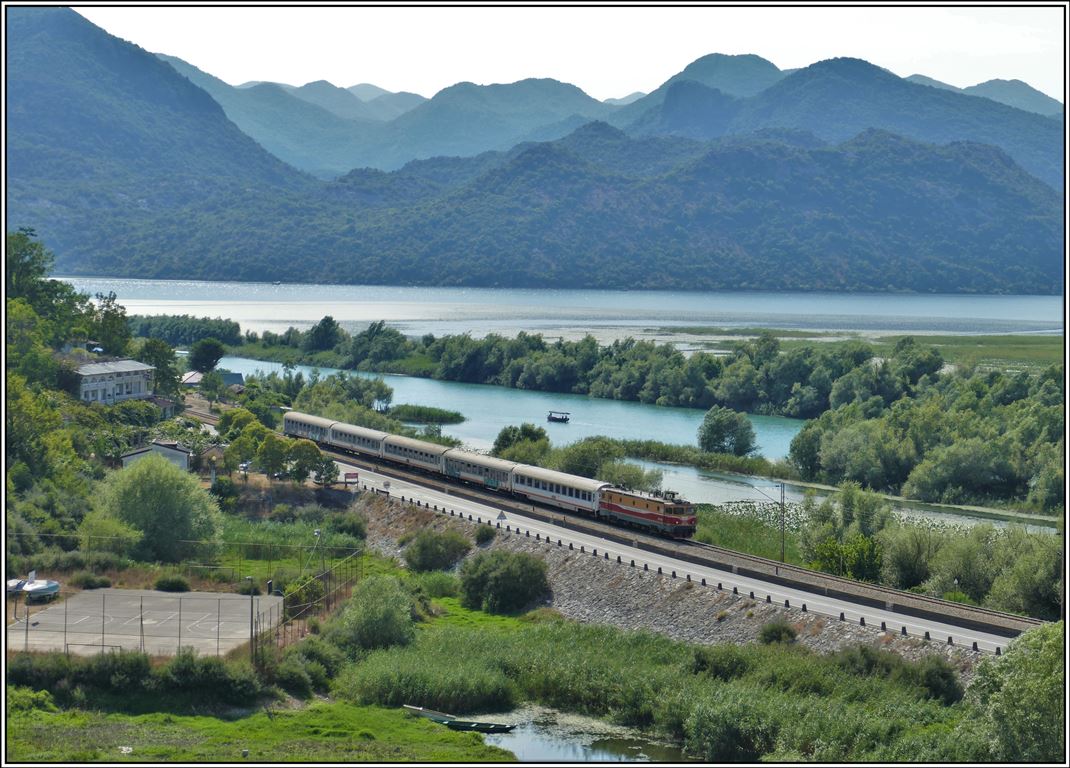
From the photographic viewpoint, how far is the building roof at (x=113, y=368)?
305 ft

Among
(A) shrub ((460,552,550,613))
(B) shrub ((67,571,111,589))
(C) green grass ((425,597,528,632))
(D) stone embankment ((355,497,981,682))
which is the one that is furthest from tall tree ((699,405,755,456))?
(B) shrub ((67,571,111,589))

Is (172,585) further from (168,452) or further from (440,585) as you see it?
(168,452)

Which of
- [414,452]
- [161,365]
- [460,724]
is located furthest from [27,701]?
[161,365]

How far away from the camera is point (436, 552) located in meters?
62.3

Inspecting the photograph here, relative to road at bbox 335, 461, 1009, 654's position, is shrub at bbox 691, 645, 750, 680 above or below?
below

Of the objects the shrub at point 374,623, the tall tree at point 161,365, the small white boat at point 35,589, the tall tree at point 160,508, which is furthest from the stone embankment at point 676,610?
the tall tree at point 161,365

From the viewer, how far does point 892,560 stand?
53.5m

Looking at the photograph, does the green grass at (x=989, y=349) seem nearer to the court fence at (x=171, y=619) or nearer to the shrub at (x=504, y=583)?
the shrub at (x=504, y=583)

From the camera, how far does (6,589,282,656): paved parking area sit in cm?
4378

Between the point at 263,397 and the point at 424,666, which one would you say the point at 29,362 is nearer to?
the point at 263,397

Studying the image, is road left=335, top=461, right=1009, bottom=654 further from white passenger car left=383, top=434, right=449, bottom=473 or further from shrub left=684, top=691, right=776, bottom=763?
shrub left=684, top=691, right=776, bottom=763

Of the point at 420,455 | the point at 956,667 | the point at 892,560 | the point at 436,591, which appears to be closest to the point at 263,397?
the point at 420,455

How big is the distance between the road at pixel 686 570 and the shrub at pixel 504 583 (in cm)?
276

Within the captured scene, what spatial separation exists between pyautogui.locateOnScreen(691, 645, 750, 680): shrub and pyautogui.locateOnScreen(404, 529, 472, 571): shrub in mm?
19452
